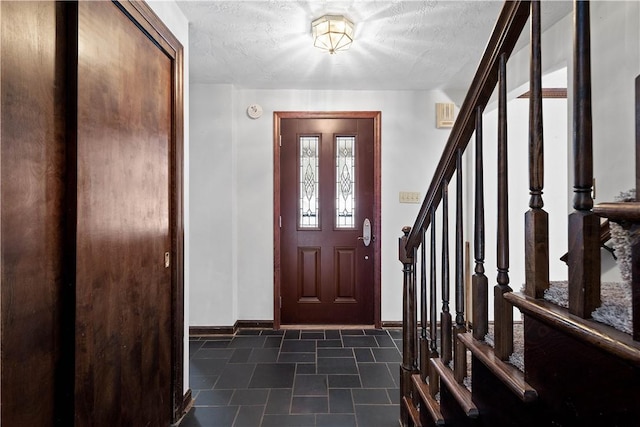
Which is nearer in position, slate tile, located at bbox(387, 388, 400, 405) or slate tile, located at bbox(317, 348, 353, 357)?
slate tile, located at bbox(387, 388, 400, 405)

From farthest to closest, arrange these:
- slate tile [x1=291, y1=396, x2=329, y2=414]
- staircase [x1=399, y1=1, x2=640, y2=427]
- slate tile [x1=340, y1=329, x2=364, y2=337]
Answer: slate tile [x1=340, y1=329, x2=364, y2=337]
slate tile [x1=291, y1=396, x2=329, y2=414]
staircase [x1=399, y1=1, x2=640, y2=427]

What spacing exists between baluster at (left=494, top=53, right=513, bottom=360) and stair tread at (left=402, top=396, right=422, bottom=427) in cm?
93

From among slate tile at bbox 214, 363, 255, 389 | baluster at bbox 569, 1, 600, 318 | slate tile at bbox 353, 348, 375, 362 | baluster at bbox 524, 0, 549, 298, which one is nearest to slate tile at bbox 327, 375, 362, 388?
slate tile at bbox 353, 348, 375, 362

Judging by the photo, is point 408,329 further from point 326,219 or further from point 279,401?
point 326,219

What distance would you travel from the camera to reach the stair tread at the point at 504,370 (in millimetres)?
741

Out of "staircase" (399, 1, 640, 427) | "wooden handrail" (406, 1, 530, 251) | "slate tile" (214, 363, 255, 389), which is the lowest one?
"slate tile" (214, 363, 255, 389)

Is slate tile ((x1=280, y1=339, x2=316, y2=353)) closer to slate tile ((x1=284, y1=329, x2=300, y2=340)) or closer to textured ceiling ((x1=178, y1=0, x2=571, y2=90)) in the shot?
slate tile ((x1=284, y1=329, x2=300, y2=340))

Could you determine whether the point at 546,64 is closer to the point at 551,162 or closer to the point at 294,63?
the point at 551,162

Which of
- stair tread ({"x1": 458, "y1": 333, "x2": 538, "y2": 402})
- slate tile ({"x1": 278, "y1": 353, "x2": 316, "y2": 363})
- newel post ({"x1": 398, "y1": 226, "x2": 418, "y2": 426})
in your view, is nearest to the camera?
stair tread ({"x1": 458, "y1": 333, "x2": 538, "y2": 402})

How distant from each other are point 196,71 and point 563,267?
153 inches

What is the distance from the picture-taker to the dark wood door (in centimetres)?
327

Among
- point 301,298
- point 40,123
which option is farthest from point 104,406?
point 301,298

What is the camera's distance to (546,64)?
2104 mm

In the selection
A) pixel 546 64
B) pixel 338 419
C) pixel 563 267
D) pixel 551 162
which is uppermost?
pixel 546 64
